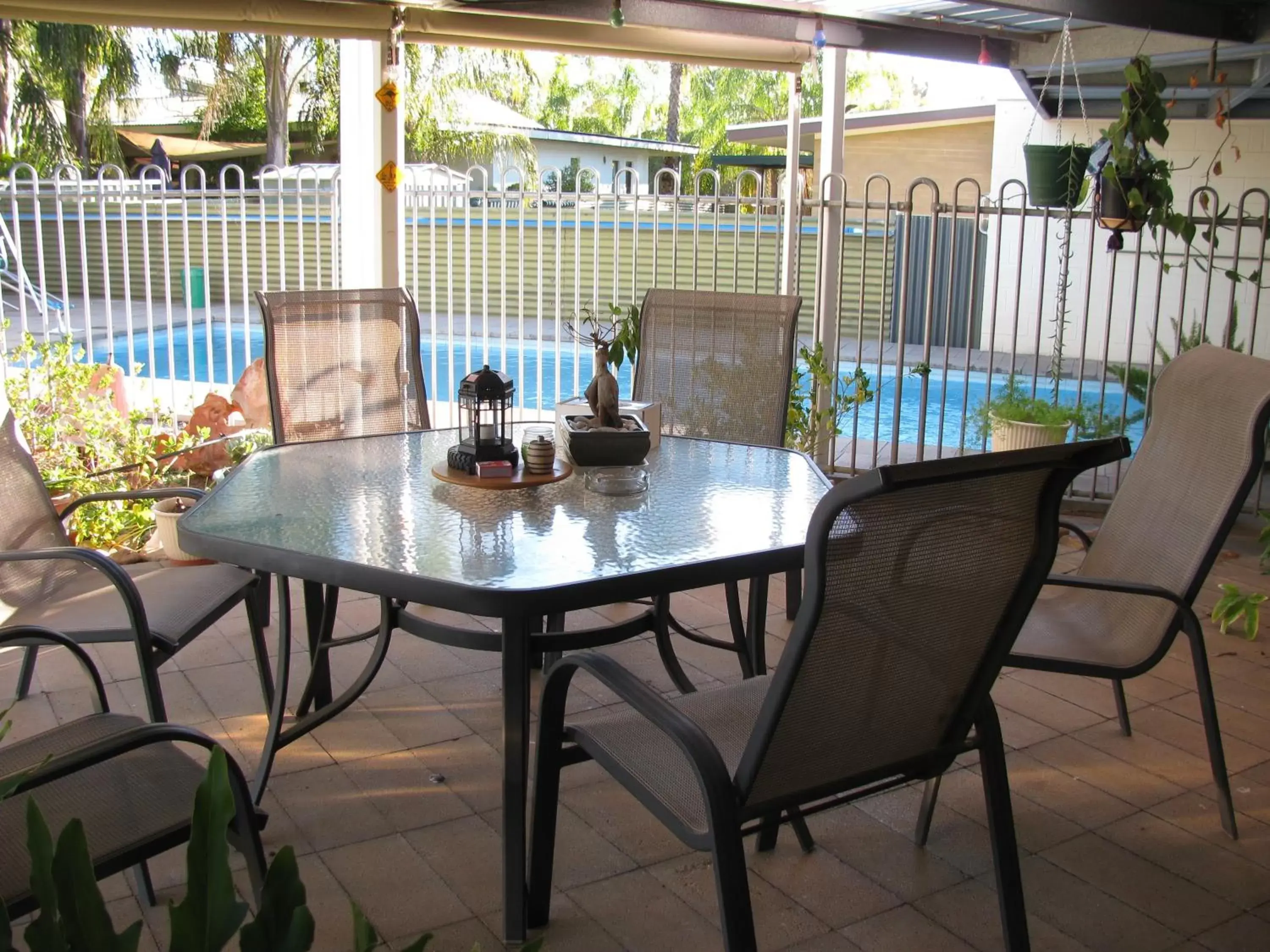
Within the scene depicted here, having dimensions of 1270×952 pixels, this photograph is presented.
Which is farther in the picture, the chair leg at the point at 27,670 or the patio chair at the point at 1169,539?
the chair leg at the point at 27,670

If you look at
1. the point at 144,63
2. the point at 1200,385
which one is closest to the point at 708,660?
the point at 1200,385

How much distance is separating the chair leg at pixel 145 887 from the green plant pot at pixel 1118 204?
395 centimetres

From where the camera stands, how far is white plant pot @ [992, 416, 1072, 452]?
17.3 ft

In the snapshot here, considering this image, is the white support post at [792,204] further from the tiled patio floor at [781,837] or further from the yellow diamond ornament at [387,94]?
the tiled patio floor at [781,837]

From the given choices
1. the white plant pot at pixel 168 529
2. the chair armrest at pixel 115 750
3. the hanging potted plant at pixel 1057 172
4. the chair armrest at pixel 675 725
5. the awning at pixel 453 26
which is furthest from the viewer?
the hanging potted plant at pixel 1057 172

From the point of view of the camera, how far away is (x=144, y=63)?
20734mm

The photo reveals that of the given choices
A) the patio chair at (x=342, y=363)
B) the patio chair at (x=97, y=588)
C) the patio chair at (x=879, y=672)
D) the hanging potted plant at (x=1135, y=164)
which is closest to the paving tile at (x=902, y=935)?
the patio chair at (x=879, y=672)

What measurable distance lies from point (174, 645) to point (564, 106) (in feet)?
118

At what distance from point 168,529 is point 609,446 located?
2244mm

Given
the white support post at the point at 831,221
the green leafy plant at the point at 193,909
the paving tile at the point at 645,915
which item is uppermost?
the white support post at the point at 831,221

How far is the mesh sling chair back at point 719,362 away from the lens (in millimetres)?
3746

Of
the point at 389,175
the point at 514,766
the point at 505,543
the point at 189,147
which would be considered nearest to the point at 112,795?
the point at 514,766

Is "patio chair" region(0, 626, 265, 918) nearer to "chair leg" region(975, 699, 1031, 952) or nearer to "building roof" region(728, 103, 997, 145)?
"chair leg" region(975, 699, 1031, 952)

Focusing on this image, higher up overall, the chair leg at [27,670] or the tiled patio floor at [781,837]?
the chair leg at [27,670]
